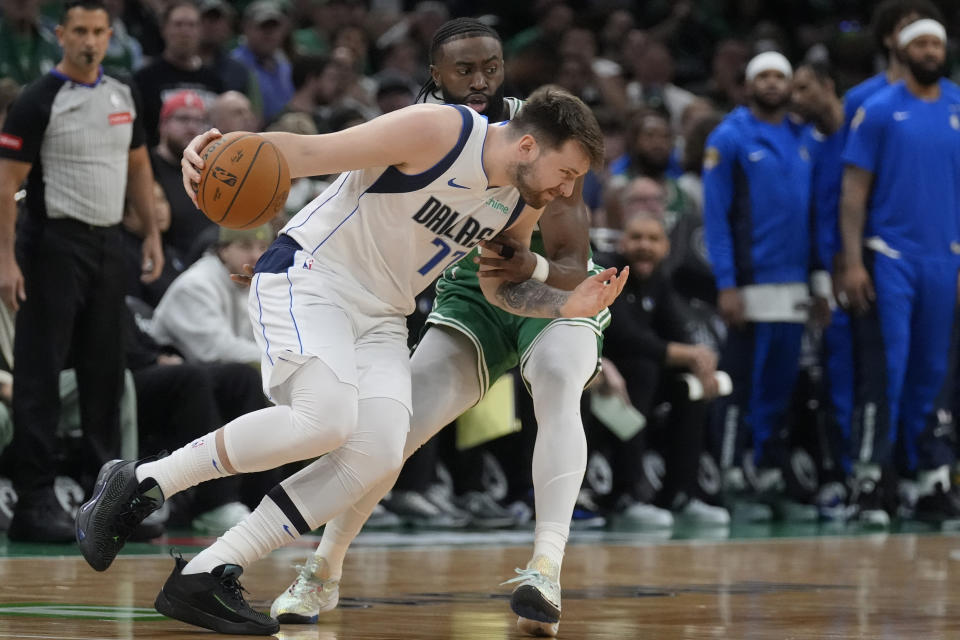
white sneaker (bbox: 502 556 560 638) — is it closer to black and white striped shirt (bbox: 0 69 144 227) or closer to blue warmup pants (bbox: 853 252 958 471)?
black and white striped shirt (bbox: 0 69 144 227)

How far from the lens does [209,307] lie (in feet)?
25.1

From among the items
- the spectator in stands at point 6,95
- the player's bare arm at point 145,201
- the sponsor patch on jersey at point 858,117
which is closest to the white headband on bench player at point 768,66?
the sponsor patch on jersey at point 858,117

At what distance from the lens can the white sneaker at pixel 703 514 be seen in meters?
8.80

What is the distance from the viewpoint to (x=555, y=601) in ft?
13.5

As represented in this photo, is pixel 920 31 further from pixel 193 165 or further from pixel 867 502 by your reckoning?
pixel 193 165

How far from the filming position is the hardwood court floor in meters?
4.13

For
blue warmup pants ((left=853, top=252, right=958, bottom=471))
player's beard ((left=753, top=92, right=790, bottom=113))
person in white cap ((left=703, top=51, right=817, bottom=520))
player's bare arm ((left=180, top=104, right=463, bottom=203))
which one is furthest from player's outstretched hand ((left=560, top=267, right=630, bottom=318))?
player's beard ((left=753, top=92, right=790, bottom=113))

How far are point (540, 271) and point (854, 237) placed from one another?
4715mm

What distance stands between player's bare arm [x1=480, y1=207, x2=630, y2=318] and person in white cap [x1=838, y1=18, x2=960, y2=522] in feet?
15.2

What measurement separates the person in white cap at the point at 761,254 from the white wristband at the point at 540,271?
4.74 metres

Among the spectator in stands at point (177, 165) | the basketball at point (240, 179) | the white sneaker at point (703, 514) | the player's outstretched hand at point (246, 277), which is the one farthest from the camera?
the white sneaker at point (703, 514)

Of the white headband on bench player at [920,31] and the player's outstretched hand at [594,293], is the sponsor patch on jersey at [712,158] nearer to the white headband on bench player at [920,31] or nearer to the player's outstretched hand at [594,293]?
the white headband on bench player at [920,31]

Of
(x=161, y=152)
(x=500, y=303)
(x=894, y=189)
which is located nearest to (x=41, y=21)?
(x=161, y=152)

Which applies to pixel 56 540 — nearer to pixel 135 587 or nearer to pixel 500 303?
pixel 135 587
